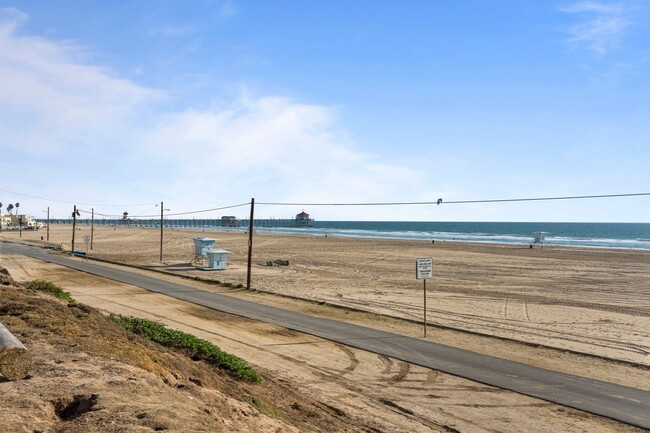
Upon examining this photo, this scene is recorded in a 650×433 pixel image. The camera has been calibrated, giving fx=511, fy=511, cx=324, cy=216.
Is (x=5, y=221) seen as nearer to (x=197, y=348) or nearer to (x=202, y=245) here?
(x=202, y=245)

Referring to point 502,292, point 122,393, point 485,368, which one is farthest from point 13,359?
point 502,292

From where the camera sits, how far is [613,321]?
21469mm

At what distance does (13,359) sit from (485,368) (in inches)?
427

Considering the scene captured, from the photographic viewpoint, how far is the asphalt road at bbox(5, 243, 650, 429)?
35.8ft

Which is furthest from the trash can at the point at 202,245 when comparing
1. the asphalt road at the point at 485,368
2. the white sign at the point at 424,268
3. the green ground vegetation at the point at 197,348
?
the green ground vegetation at the point at 197,348

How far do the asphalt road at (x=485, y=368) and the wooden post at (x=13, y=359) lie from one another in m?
9.50

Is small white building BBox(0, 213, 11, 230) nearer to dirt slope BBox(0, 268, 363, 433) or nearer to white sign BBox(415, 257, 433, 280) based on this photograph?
white sign BBox(415, 257, 433, 280)

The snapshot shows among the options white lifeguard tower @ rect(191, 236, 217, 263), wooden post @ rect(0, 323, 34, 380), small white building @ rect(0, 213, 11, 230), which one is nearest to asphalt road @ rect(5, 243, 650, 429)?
wooden post @ rect(0, 323, 34, 380)

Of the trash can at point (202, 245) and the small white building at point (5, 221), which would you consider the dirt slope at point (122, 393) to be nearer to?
the trash can at point (202, 245)

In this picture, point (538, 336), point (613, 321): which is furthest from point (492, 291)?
point (538, 336)

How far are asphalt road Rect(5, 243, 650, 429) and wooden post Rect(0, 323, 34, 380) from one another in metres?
9.50

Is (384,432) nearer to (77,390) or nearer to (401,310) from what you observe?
(77,390)

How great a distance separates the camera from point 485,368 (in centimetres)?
1355

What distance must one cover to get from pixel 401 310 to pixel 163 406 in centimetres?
1809
